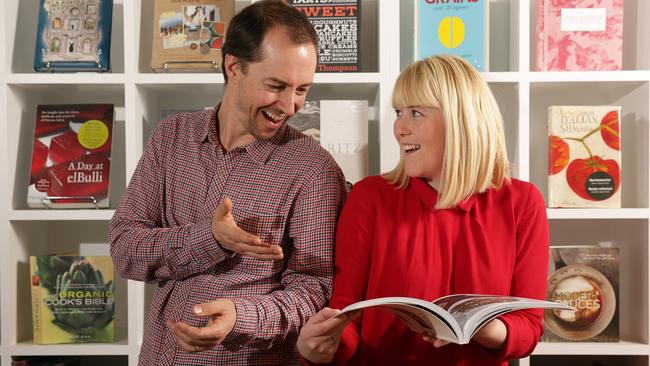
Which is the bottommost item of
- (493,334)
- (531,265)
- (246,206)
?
(493,334)

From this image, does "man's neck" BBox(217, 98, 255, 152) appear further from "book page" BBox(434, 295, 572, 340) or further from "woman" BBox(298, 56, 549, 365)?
"book page" BBox(434, 295, 572, 340)

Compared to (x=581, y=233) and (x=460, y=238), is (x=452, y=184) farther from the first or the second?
(x=581, y=233)

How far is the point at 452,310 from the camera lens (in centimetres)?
124

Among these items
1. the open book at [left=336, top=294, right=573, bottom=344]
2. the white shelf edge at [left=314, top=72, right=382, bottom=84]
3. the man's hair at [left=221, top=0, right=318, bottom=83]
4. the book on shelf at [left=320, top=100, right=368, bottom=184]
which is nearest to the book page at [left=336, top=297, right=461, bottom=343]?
the open book at [left=336, top=294, right=573, bottom=344]

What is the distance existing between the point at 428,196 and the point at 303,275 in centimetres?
32

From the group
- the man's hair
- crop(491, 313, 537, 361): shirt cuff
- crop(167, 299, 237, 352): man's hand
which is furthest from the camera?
the man's hair

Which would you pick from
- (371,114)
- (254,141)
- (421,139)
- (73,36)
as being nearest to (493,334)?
(421,139)

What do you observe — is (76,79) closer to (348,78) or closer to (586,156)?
(348,78)

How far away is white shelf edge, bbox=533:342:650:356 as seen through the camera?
86.0 inches

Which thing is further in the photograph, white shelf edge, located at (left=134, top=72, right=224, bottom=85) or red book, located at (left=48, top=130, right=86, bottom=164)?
red book, located at (left=48, top=130, right=86, bottom=164)

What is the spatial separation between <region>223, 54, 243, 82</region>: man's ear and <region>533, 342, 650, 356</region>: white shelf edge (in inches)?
49.8

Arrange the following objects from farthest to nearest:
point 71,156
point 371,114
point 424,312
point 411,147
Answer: point 371,114 → point 71,156 → point 411,147 → point 424,312

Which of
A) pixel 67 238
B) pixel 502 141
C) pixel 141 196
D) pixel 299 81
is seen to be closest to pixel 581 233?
pixel 502 141

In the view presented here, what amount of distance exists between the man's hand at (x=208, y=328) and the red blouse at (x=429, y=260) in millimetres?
240
